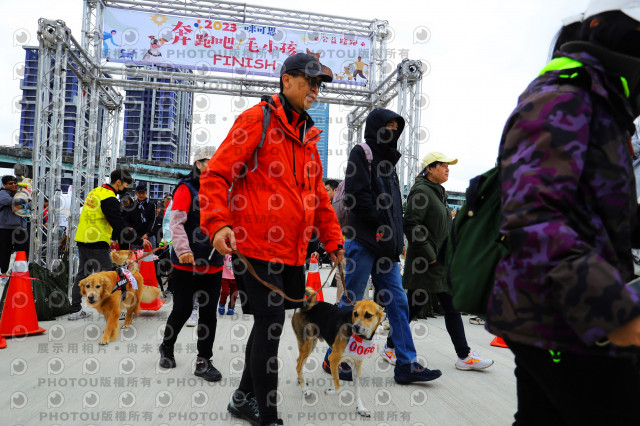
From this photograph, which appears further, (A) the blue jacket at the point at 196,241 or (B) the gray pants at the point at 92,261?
(B) the gray pants at the point at 92,261

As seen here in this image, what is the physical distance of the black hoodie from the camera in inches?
141

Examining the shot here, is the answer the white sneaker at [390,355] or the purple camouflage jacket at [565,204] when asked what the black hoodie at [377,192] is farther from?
the purple camouflage jacket at [565,204]

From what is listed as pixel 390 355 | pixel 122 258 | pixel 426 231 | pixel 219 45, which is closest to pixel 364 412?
pixel 390 355

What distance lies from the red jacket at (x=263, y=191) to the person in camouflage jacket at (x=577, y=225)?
147cm

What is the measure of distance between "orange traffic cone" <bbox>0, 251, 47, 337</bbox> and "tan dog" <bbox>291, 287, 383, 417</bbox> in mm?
3514

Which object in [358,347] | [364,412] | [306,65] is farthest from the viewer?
[358,347]

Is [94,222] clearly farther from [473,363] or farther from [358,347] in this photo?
[473,363]

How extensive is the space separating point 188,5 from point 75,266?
6668 millimetres

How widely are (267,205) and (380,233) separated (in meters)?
1.49

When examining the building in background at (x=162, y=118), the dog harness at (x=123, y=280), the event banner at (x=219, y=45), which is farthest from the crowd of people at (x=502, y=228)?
the building in background at (x=162, y=118)

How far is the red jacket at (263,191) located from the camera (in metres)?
2.39

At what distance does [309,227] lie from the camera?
2660 mm

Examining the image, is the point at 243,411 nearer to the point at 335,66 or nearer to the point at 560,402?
the point at 560,402

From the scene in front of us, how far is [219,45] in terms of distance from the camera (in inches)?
414
